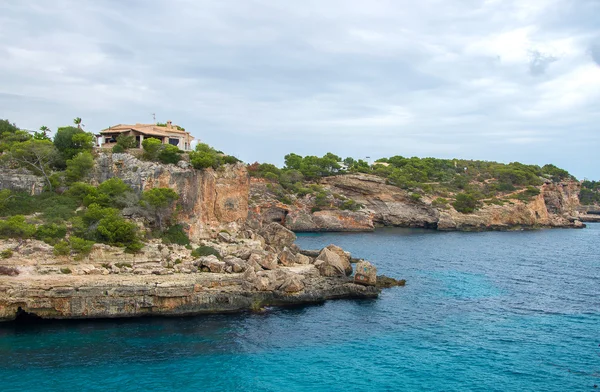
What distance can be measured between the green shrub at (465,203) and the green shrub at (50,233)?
8117 centimetres

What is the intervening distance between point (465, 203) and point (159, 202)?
7549cm

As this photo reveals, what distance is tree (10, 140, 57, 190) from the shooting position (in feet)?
145

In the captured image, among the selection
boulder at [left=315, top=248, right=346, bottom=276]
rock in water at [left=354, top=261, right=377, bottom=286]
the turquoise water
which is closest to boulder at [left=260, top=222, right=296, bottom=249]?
boulder at [left=315, top=248, right=346, bottom=276]

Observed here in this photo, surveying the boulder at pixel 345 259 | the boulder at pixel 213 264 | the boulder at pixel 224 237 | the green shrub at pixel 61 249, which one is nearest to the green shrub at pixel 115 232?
the green shrub at pixel 61 249

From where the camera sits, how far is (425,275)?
4866cm

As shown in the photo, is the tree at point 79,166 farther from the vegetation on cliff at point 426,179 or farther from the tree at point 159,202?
the vegetation on cliff at point 426,179

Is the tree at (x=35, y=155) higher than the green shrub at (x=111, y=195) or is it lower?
higher

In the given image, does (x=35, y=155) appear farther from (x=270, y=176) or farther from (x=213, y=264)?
(x=270, y=176)

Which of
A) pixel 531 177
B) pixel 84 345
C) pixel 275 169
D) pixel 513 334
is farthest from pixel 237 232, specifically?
pixel 531 177

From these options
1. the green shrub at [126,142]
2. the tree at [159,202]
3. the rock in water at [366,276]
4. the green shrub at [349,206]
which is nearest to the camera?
the rock in water at [366,276]

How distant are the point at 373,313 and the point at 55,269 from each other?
23.8m

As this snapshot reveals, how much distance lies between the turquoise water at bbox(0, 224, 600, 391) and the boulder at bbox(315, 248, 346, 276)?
15.6 feet

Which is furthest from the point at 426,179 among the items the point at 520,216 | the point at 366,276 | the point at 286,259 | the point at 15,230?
the point at 15,230

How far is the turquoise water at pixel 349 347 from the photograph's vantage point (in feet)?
76.3
